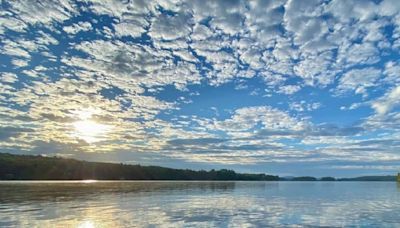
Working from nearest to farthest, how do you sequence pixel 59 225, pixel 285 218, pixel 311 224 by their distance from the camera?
1. pixel 59 225
2. pixel 311 224
3. pixel 285 218

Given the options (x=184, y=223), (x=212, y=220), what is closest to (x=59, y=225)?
(x=184, y=223)

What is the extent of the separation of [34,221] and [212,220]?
545 inches

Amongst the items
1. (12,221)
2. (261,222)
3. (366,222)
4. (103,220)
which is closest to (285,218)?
(261,222)

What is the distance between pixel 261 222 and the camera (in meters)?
32.4

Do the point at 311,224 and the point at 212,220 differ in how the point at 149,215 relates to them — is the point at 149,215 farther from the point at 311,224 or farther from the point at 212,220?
the point at 311,224

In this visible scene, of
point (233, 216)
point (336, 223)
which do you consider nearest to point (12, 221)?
point (233, 216)

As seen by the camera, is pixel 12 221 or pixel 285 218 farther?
pixel 285 218

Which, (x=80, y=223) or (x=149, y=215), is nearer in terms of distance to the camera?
(x=80, y=223)

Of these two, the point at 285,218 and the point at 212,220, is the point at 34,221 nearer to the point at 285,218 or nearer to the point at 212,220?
the point at 212,220

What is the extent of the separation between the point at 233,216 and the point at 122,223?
1058 centimetres

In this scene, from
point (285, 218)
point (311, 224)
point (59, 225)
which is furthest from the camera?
point (285, 218)

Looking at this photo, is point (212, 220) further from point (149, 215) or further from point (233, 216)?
point (149, 215)

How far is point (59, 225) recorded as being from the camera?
97.6 ft

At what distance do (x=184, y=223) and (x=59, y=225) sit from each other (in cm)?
914
